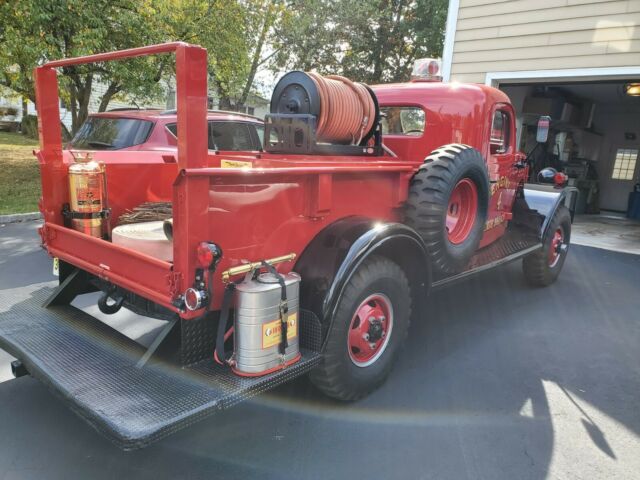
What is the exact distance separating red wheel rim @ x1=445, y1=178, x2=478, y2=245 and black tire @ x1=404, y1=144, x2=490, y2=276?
0.84 ft

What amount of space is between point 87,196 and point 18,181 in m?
8.85

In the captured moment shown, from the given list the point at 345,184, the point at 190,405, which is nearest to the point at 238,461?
the point at 190,405

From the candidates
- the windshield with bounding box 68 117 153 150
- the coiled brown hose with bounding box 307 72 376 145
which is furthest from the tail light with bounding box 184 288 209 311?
the windshield with bounding box 68 117 153 150

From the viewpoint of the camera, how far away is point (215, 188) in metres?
2.08

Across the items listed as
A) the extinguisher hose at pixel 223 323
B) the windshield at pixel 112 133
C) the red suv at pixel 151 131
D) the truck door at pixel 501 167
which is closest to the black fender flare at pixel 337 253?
the extinguisher hose at pixel 223 323

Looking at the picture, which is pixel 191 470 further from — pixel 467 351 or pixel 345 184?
pixel 467 351

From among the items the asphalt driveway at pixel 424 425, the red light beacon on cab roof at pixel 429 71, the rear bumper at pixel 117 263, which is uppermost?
the red light beacon on cab roof at pixel 429 71

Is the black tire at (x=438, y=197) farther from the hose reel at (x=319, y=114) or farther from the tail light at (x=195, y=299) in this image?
the tail light at (x=195, y=299)

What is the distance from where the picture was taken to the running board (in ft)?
12.1

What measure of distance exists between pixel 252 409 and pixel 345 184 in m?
1.47

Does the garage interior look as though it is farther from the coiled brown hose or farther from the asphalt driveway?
the coiled brown hose

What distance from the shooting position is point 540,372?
3.47 metres

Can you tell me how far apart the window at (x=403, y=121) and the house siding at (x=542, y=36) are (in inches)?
157

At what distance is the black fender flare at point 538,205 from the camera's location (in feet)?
16.7
